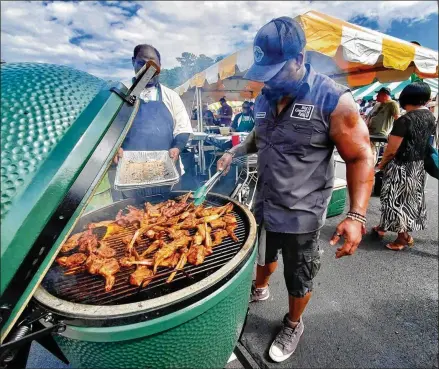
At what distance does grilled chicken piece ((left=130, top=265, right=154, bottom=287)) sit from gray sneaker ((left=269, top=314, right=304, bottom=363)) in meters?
1.62

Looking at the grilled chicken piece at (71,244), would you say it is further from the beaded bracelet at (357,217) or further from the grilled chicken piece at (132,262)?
the beaded bracelet at (357,217)

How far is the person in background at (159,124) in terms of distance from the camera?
3.66 meters

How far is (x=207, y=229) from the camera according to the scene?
2199mm

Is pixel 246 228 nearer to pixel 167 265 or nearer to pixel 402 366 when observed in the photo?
pixel 167 265

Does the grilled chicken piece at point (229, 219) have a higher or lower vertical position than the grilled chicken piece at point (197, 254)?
lower

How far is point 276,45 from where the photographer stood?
1.81m

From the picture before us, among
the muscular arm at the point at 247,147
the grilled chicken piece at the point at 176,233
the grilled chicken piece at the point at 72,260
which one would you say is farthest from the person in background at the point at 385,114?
the grilled chicken piece at the point at 72,260

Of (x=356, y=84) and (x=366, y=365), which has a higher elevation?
(x=356, y=84)

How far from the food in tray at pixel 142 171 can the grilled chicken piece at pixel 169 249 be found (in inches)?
48.2

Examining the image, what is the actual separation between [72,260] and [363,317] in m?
3.13

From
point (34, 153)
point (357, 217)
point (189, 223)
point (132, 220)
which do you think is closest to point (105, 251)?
point (132, 220)

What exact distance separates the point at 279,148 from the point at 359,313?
2358 millimetres

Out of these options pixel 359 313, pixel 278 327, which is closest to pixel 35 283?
pixel 278 327

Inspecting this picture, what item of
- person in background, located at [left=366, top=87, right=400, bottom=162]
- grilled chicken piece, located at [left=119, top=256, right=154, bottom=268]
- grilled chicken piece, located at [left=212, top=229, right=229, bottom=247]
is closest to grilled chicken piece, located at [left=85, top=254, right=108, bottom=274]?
grilled chicken piece, located at [left=119, top=256, right=154, bottom=268]
